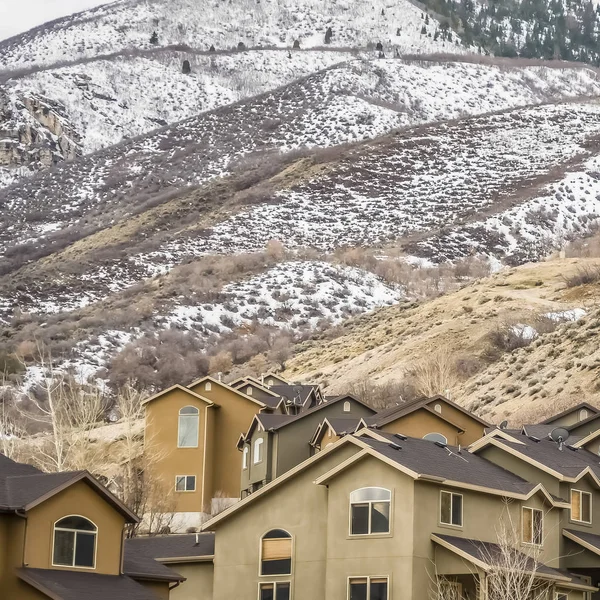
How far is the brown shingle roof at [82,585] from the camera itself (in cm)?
2689

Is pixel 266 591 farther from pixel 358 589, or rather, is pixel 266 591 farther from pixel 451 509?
pixel 451 509

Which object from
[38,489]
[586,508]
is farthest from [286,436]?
[38,489]

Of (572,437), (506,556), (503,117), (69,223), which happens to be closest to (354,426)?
(572,437)

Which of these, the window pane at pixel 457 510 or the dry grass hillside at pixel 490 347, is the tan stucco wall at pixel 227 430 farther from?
the window pane at pixel 457 510

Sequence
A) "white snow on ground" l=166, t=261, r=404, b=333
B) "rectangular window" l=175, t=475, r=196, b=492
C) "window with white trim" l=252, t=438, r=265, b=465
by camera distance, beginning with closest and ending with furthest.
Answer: "window with white trim" l=252, t=438, r=265, b=465
"rectangular window" l=175, t=475, r=196, b=492
"white snow on ground" l=166, t=261, r=404, b=333

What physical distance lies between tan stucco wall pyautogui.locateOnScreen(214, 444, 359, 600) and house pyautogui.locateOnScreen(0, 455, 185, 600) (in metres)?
4.81

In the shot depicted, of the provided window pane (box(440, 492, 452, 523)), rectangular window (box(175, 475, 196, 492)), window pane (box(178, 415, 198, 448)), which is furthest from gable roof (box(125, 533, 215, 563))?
window pane (box(178, 415, 198, 448))

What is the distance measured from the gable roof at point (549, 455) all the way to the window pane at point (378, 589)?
564 cm

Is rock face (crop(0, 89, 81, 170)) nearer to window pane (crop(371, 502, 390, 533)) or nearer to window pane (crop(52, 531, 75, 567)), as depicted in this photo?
window pane (crop(371, 502, 390, 533))

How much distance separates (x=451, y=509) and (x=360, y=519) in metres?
2.02

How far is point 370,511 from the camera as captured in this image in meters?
33.2

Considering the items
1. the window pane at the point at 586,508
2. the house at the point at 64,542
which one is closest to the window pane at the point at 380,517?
the house at the point at 64,542

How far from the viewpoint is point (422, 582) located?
31828 millimetres

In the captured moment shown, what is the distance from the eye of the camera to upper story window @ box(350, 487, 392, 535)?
32844 mm
